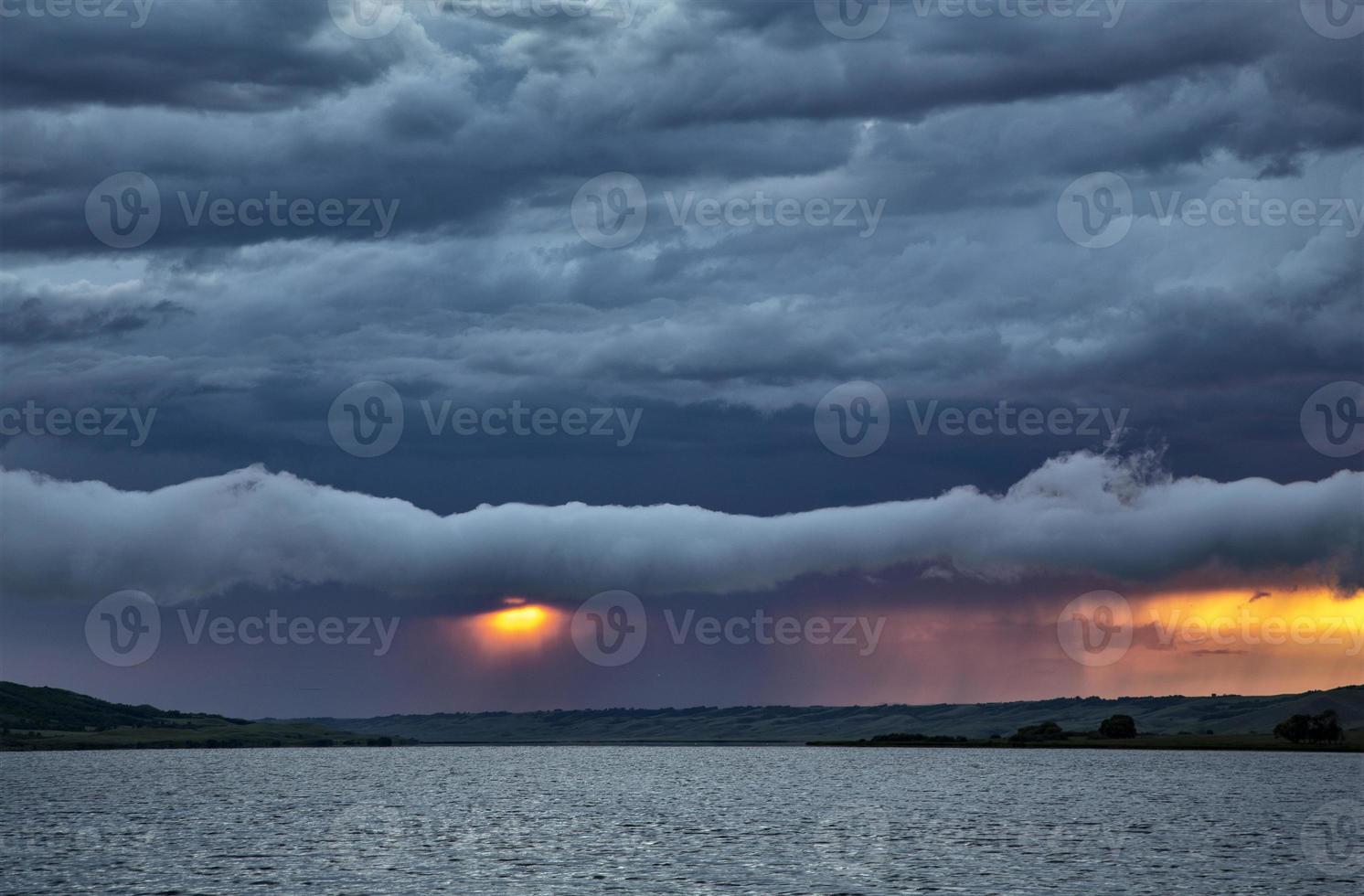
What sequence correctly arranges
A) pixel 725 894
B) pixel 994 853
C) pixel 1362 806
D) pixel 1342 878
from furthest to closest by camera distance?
1. pixel 1362 806
2. pixel 994 853
3. pixel 1342 878
4. pixel 725 894

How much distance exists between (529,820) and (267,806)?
5411 cm

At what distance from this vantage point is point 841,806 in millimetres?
189875

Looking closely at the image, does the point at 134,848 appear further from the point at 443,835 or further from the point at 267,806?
the point at 267,806

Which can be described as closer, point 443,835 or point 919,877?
point 919,877

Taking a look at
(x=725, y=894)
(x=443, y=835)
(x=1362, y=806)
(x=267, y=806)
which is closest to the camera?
(x=725, y=894)

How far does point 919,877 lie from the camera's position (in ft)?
331

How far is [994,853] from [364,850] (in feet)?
→ 180

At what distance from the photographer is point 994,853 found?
119312 millimetres

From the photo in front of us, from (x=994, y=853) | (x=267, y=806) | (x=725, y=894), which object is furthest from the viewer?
(x=267, y=806)

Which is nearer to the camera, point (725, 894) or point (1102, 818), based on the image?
point (725, 894)

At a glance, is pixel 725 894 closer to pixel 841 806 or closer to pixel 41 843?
pixel 41 843

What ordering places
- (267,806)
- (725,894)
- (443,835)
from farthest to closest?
(267,806), (443,835), (725,894)

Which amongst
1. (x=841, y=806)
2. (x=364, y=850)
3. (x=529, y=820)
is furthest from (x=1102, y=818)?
(x=364, y=850)

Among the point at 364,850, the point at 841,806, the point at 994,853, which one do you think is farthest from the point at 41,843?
the point at 841,806
